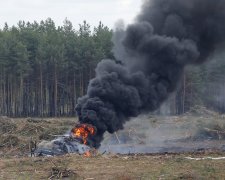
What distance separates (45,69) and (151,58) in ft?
115

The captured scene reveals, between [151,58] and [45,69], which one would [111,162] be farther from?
[45,69]

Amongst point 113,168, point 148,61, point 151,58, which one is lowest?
point 113,168

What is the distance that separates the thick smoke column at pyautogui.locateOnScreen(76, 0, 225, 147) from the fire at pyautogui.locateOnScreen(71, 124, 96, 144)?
0.44 meters

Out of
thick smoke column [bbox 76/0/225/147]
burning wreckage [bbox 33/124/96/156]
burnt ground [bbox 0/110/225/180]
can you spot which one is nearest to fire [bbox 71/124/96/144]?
burning wreckage [bbox 33/124/96/156]

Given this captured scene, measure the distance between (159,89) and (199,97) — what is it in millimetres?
40734

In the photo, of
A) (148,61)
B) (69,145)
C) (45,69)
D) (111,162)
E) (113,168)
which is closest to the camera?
(113,168)

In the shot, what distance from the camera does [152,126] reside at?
4775cm

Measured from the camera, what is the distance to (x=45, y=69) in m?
63.9

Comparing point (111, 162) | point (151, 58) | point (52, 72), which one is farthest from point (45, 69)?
point (111, 162)

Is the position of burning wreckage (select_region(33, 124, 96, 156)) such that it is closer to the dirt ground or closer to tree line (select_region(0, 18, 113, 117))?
the dirt ground

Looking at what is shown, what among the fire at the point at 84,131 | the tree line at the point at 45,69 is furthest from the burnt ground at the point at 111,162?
the tree line at the point at 45,69

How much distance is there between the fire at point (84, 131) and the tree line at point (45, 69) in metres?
34.0

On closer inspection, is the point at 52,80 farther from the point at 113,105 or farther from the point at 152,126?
the point at 113,105

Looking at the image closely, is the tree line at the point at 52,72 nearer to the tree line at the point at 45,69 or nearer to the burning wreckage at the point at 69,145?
the tree line at the point at 45,69
